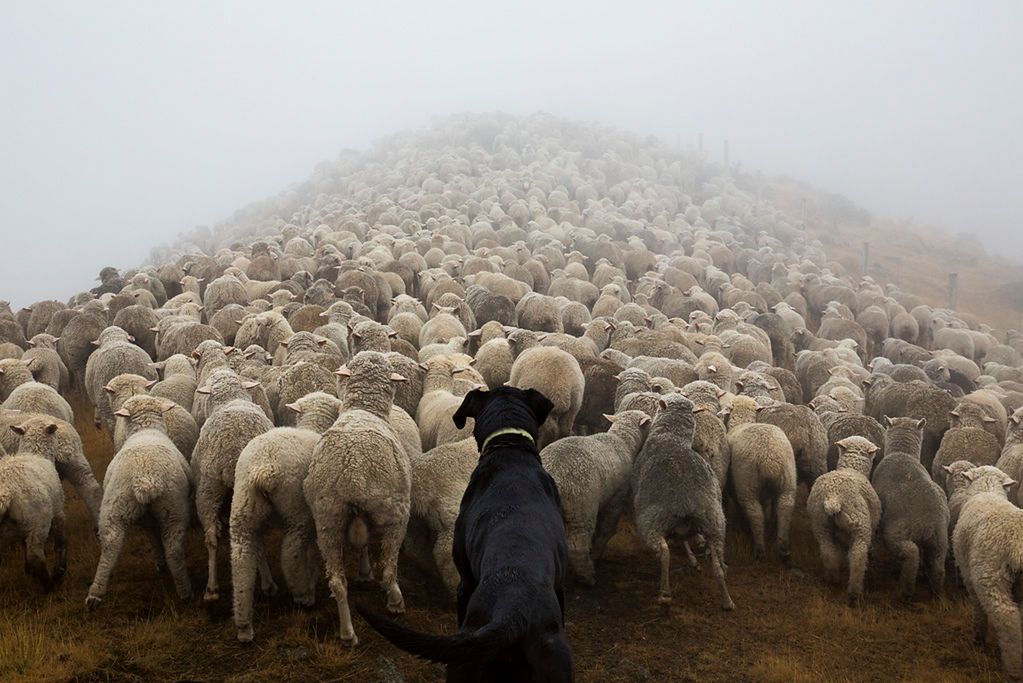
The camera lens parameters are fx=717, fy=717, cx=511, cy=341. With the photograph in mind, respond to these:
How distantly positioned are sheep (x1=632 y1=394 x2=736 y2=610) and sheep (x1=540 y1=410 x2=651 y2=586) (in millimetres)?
289

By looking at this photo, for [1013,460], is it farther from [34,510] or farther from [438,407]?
[34,510]

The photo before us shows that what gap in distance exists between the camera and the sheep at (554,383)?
31.6 ft

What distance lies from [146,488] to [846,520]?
22.0 feet

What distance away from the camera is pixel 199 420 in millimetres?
8703

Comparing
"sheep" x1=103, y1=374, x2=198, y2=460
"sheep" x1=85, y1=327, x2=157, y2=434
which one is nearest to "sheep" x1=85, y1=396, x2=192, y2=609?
"sheep" x1=103, y1=374, x2=198, y2=460

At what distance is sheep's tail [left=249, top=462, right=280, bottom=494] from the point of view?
5.86 metres

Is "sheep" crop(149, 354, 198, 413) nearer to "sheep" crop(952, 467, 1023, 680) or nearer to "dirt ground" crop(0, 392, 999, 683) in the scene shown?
"dirt ground" crop(0, 392, 999, 683)

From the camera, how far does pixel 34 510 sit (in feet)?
20.7

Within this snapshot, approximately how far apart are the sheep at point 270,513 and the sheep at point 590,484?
8.07 ft

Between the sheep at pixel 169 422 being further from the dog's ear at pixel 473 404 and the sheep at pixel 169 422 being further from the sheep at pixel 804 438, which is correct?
the sheep at pixel 804 438

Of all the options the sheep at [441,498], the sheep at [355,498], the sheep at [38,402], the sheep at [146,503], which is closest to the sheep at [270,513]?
the sheep at [355,498]

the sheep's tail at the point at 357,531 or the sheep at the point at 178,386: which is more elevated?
the sheep's tail at the point at 357,531

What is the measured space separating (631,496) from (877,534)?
2.76 m

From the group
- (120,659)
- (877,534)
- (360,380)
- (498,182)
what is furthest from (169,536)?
(498,182)
